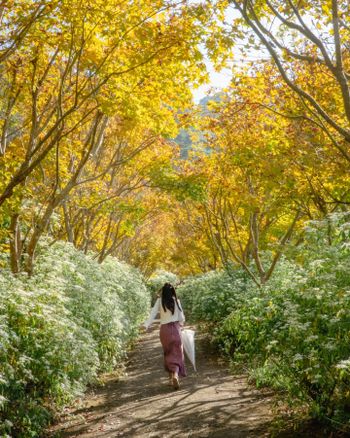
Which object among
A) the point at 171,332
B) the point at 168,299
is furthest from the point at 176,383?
the point at 168,299

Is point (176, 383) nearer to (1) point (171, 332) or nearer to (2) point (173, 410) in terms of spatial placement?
(1) point (171, 332)

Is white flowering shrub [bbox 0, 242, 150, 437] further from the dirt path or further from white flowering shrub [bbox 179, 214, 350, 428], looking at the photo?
white flowering shrub [bbox 179, 214, 350, 428]

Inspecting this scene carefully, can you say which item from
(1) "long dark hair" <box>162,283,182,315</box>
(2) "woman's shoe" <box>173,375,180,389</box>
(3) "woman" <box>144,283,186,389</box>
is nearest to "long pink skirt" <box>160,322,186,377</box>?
A: (3) "woman" <box>144,283,186,389</box>

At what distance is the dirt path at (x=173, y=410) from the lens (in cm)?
610

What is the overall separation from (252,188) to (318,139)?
3570 millimetres

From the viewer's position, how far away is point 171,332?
917 centimetres

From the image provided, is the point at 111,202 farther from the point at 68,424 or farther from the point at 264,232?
the point at 68,424

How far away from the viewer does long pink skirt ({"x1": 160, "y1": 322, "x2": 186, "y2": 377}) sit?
29.3 ft

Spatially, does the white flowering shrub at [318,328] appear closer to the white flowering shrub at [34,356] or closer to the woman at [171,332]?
the white flowering shrub at [34,356]

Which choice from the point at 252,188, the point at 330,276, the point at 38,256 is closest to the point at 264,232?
the point at 252,188

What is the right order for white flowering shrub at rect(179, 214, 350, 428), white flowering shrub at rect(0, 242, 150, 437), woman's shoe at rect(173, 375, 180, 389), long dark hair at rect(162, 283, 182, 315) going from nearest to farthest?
1. white flowering shrub at rect(179, 214, 350, 428)
2. white flowering shrub at rect(0, 242, 150, 437)
3. woman's shoe at rect(173, 375, 180, 389)
4. long dark hair at rect(162, 283, 182, 315)

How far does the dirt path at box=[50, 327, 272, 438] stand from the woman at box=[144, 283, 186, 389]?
42 centimetres

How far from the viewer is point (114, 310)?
432 inches

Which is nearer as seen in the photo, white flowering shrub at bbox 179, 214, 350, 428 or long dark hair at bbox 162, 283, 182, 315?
white flowering shrub at bbox 179, 214, 350, 428
